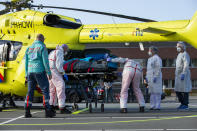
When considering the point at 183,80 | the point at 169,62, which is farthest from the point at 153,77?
the point at 169,62

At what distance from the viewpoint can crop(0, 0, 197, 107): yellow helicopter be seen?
11852 millimetres

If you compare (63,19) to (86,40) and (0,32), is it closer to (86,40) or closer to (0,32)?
(86,40)

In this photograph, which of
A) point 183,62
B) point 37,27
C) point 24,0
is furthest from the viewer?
point 24,0

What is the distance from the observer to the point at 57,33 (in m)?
12.7

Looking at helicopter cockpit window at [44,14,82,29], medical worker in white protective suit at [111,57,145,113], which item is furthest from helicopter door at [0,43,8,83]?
medical worker in white protective suit at [111,57,145,113]

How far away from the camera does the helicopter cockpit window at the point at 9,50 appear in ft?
39.4

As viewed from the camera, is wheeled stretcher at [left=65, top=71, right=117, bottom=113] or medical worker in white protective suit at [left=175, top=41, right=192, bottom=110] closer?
wheeled stretcher at [left=65, top=71, right=117, bottom=113]

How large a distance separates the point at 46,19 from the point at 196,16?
4.85 meters

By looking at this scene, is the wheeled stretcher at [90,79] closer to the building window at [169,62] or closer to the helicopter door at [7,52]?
the helicopter door at [7,52]

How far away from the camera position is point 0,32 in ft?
42.8

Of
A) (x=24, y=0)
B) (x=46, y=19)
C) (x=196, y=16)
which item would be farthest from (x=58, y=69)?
(x=24, y=0)

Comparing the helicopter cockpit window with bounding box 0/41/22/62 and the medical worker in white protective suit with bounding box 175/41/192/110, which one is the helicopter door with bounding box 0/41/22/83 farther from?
the medical worker in white protective suit with bounding box 175/41/192/110

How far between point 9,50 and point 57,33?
168 centimetres

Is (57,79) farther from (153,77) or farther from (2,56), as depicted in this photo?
(153,77)
